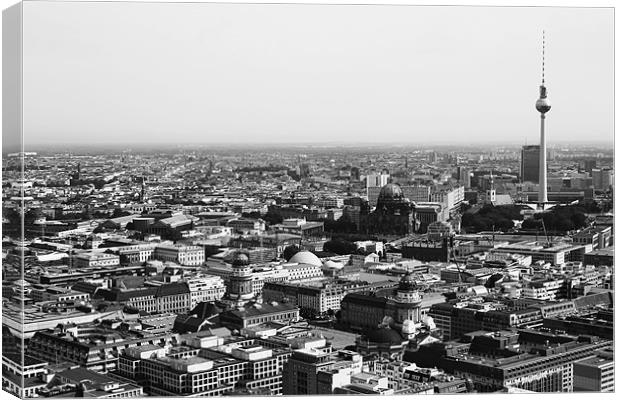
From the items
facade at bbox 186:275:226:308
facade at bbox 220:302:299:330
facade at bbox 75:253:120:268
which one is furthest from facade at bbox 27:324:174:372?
facade at bbox 75:253:120:268

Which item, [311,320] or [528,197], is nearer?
[311,320]

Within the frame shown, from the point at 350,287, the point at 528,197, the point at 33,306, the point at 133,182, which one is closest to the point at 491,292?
the point at 350,287

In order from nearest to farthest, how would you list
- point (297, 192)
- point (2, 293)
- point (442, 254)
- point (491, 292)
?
point (2, 293)
point (491, 292)
point (442, 254)
point (297, 192)

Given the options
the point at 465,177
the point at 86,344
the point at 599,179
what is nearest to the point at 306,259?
the point at 599,179

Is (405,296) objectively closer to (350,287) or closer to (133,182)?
(350,287)

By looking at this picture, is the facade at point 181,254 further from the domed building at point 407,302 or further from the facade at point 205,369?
the facade at point 205,369

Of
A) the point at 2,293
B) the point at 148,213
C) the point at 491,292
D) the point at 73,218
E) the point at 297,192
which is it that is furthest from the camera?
the point at 297,192

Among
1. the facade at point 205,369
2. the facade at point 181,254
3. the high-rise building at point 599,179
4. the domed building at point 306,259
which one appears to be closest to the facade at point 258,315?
the facade at point 205,369
